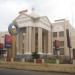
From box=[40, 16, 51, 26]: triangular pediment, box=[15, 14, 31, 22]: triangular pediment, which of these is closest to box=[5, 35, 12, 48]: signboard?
box=[15, 14, 31, 22]: triangular pediment

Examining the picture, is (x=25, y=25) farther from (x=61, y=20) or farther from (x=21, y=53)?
(x=61, y=20)

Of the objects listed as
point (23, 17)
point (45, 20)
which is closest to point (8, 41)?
point (23, 17)

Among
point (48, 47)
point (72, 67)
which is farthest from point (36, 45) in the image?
point (72, 67)

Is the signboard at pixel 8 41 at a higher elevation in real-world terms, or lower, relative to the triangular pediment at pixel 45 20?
lower

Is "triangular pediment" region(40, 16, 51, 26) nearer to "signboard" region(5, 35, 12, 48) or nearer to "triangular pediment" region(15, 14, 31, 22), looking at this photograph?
"triangular pediment" region(15, 14, 31, 22)

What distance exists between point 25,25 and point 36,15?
6030 millimetres

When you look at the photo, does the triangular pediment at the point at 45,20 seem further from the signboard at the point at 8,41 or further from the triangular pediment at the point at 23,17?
the signboard at the point at 8,41

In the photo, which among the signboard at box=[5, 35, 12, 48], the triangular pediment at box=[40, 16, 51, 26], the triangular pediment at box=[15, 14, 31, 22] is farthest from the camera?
the triangular pediment at box=[40, 16, 51, 26]

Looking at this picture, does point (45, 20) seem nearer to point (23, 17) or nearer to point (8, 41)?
point (23, 17)

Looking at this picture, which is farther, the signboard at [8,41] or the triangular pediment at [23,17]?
the triangular pediment at [23,17]

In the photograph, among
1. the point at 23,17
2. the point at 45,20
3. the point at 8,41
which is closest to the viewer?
the point at 8,41

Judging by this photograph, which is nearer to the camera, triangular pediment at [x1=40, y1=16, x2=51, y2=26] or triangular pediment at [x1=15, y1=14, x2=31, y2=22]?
triangular pediment at [x1=15, y1=14, x2=31, y2=22]

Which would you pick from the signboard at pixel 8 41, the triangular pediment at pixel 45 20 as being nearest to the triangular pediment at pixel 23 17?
the triangular pediment at pixel 45 20

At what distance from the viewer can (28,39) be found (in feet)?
257
